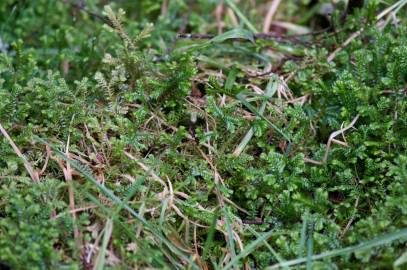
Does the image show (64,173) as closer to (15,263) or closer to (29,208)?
(29,208)

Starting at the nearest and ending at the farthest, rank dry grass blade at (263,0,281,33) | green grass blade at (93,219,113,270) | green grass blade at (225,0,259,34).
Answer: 1. green grass blade at (93,219,113,270)
2. green grass blade at (225,0,259,34)
3. dry grass blade at (263,0,281,33)

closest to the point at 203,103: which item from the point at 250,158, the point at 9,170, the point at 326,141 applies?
the point at 250,158

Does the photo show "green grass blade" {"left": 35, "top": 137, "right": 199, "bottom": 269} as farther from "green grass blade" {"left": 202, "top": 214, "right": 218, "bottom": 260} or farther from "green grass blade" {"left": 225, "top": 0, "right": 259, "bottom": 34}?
"green grass blade" {"left": 225, "top": 0, "right": 259, "bottom": 34}

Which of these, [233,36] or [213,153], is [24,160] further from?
[233,36]

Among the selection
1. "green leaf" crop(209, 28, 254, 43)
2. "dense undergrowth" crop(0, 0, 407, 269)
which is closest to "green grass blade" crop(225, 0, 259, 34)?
Answer: "dense undergrowth" crop(0, 0, 407, 269)

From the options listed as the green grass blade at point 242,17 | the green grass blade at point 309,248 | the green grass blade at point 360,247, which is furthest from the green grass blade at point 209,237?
the green grass blade at point 242,17

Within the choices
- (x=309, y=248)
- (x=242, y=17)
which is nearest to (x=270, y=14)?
(x=242, y=17)

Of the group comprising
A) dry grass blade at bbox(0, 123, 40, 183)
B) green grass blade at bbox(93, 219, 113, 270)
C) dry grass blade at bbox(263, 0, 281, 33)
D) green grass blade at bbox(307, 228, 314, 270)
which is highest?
dry grass blade at bbox(263, 0, 281, 33)

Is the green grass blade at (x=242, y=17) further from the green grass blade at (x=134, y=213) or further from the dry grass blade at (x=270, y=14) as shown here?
the green grass blade at (x=134, y=213)
